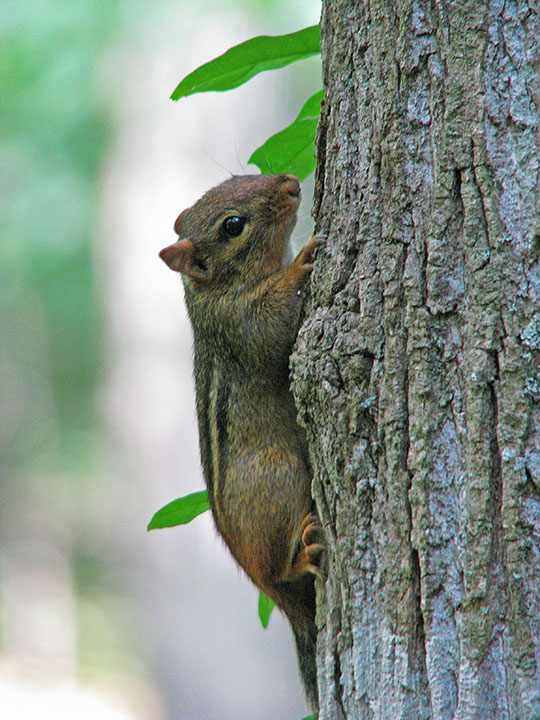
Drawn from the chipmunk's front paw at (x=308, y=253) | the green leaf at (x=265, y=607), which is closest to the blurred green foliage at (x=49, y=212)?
the chipmunk's front paw at (x=308, y=253)

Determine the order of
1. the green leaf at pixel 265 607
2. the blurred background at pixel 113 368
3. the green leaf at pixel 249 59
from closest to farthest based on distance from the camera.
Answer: the green leaf at pixel 249 59, the green leaf at pixel 265 607, the blurred background at pixel 113 368

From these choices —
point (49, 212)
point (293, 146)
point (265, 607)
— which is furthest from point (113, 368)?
point (293, 146)

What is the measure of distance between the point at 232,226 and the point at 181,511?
1.16 meters

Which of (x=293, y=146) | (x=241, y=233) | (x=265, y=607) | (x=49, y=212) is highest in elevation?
(x=49, y=212)

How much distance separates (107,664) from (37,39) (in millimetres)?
8608

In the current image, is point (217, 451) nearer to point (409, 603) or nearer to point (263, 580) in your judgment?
point (263, 580)

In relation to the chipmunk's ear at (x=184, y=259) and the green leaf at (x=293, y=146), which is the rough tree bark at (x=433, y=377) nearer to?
the green leaf at (x=293, y=146)

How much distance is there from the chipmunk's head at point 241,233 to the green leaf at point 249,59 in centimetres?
59

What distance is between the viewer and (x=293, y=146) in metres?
2.71

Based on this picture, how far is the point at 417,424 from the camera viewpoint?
5.74 ft

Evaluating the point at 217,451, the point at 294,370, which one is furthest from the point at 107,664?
the point at 294,370

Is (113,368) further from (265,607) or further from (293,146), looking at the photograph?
(293,146)

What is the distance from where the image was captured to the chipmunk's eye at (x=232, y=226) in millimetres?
3166

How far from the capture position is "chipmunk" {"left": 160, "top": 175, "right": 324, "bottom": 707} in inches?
99.7
